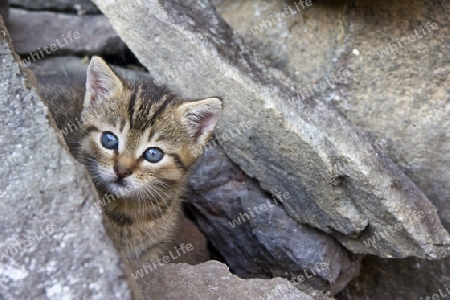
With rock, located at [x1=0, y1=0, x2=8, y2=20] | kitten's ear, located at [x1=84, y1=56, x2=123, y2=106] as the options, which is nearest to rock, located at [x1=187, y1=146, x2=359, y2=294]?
kitten's ear, located at [x1=84, y1=56, x2=123, y2=106]

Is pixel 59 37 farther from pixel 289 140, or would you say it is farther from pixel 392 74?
pixel 392 74

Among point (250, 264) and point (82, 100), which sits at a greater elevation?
point (82, 100)

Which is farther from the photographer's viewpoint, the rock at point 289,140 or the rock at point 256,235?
the rock at point 256,235

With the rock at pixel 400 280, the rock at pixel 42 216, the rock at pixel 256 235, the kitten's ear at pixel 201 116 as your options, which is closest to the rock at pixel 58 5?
the rock at pixel 256 235

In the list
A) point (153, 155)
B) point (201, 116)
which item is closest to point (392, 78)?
point (201, 116)

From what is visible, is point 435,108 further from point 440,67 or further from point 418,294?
point 418,294

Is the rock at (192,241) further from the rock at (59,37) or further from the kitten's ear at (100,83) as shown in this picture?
the rock at (59,37)

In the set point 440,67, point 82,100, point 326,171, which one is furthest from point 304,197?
point 82,100
